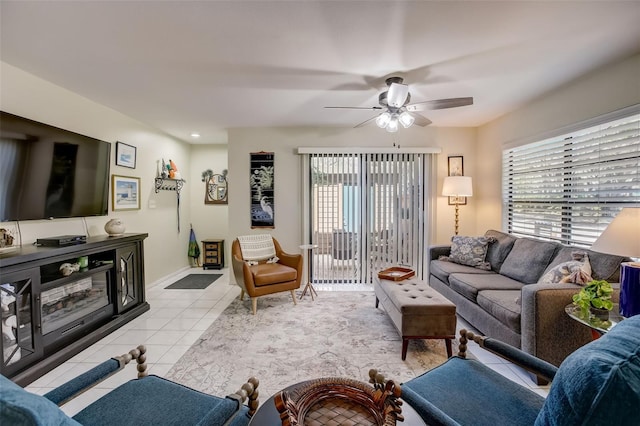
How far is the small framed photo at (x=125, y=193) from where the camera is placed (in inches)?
140

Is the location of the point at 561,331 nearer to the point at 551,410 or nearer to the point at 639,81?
the point at 551,410

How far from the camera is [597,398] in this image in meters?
0.60

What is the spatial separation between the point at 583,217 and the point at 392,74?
7.63 ft

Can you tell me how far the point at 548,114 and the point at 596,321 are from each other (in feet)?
8.07

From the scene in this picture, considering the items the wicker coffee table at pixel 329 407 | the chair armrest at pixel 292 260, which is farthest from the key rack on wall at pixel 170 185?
the wicker coffee table at pixel 329 407

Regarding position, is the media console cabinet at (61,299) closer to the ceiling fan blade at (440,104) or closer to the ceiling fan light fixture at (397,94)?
the ceiling fan light fixture at (397,94)

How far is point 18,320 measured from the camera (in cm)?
201

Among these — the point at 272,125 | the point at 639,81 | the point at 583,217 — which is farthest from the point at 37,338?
the point at 639,81

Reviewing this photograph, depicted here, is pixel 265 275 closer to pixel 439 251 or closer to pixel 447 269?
pixel 447 269

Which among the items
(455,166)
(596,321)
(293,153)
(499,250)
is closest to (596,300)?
(596,321)

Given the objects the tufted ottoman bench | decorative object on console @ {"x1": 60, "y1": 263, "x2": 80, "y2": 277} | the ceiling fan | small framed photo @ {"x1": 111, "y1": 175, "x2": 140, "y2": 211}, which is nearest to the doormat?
small framed photo @ {"x1": 111, "y1": 175, "x2": 140, "y2": 211}

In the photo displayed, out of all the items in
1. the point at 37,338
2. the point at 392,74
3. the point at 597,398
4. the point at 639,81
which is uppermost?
the point at 392,74

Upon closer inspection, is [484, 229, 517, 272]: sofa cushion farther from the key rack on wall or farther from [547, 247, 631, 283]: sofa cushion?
the key rack on wall

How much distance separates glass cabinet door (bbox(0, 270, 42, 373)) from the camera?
1923 millimetres
